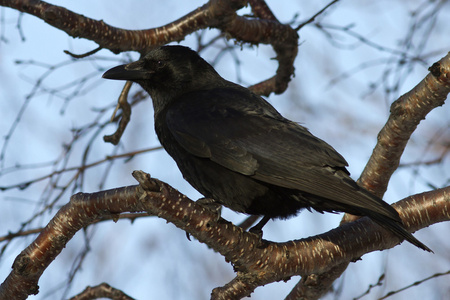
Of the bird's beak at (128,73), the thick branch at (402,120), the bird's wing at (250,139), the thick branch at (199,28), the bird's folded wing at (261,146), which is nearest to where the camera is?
the thick branch at (402,120)

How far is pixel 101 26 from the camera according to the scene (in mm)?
4684

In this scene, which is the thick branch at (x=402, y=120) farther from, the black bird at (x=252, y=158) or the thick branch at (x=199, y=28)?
the thick branch at (x=199, y=28)

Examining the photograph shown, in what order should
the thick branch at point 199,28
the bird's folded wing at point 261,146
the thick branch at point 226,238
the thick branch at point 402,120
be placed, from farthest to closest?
1. the thick branch at point 199,28
2. the bird's folded wing at point 261,146
3. the thick branch at point 402,120
4. the thick branch at point 226,238

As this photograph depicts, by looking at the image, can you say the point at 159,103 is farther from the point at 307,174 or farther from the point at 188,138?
the point at 307,174

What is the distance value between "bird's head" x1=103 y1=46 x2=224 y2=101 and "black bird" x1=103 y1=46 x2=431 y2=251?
1.0 inches

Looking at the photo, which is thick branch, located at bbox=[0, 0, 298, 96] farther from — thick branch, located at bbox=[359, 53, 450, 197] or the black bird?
thick branch, located at bbox=[359, 53, 450, 197]

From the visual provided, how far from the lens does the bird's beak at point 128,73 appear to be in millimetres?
4742

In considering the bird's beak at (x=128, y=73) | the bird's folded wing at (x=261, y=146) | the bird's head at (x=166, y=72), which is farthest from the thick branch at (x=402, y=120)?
the bird's beak at (x=128, y=73)

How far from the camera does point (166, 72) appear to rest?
488 cm

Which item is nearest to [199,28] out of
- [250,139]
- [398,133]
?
[250,139]

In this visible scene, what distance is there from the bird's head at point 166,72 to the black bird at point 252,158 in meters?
0.02

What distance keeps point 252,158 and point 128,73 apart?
1365mm

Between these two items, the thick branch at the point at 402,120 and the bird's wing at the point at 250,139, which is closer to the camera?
the thick branch at the point at 402,120

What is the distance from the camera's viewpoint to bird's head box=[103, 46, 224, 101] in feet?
15.8
